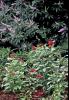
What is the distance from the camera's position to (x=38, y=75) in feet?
16.5

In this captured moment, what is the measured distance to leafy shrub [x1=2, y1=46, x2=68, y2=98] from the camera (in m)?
4.86

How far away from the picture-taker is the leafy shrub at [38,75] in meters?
4.86

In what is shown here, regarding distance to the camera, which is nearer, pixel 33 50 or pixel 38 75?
pixel 38 75

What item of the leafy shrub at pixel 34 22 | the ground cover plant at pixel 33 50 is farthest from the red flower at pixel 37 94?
the leafy shrub at pixel 34 22

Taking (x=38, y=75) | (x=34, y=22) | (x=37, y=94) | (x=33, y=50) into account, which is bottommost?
(x=37, y=94)

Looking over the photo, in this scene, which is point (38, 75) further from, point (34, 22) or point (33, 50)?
point (34, 22)

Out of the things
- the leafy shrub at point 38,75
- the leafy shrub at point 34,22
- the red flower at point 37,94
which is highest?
the leafy shrub at point 34,22

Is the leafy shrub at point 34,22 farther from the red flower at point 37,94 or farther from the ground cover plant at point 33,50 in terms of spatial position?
the red flower at point 37,94

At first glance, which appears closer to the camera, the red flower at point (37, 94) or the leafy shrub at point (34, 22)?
the red flower at point (37, 94)

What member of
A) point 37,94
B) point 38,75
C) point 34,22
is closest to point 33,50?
point 34,22

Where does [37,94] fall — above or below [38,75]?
below

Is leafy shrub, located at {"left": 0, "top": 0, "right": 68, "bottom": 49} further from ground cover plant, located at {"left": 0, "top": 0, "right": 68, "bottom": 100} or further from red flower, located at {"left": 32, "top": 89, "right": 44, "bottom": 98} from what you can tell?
red flower, located at {"left": 32, "top": 89, "right": 44, "bottom": 98}

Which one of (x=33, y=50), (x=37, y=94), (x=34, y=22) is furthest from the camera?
(x=34, y=22)

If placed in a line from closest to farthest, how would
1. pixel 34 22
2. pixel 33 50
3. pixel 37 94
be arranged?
pixel 37 94, pixel 33 50, pixel 34 22
